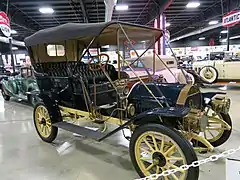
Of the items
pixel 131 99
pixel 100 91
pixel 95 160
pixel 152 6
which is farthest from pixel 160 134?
pixel 152 6

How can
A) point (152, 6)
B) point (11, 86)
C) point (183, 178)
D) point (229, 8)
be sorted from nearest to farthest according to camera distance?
point (183, 178) < point (11, 86) < point (229, 8) < point (152, 6)

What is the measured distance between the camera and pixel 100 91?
339 cm

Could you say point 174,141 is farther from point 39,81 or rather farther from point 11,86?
point 11,86

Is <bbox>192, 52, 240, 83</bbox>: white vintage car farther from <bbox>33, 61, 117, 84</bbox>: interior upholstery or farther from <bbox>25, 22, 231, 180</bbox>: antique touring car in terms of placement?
<bbox>33, 61, 117, 84</bbox>: interior upholstery

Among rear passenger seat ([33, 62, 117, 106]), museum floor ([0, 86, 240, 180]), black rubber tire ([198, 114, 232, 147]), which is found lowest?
museum floor ([0, 86, 240, 180])

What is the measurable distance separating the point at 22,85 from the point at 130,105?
16.9ft

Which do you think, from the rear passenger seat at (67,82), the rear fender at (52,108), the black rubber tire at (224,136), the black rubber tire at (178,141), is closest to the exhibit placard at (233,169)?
the black rubber tire at (178,141)

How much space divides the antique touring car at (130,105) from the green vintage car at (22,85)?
7.71ft

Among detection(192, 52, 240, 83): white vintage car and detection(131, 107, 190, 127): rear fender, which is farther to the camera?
detection(192, 52, 240, 83): white vintage car

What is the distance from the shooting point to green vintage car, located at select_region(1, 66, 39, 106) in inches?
251

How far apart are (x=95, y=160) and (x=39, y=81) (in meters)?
1.92

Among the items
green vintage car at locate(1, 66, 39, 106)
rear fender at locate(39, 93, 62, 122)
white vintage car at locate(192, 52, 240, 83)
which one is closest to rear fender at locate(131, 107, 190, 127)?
rear fender at locate(39, 93, 62, 122)

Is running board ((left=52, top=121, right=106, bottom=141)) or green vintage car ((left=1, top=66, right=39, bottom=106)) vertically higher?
green vintage car ((left=1, top=66, right=39, bottom=106))

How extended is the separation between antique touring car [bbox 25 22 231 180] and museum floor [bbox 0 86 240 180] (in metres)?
0.28
